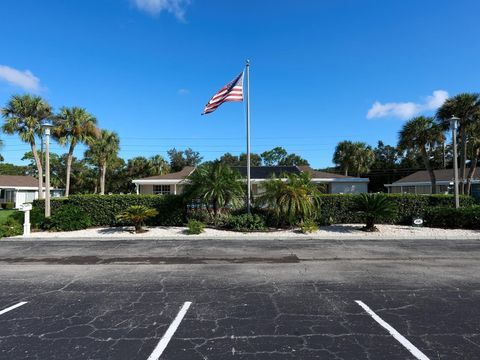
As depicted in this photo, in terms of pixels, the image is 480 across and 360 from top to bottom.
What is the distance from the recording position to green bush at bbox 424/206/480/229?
1390 cm

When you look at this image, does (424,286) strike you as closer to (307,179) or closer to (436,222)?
(307,179)

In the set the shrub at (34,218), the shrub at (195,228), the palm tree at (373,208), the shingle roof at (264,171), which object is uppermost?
the shingle roof at (264,171)

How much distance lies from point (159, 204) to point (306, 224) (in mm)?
6982

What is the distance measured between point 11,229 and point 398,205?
55.9 ft

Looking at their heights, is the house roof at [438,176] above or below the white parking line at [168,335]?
above

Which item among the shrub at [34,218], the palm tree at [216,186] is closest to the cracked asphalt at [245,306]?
the shrub at [34,218]

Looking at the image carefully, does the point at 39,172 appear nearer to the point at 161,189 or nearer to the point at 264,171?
the point at 161,189

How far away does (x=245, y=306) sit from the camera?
5094 mm

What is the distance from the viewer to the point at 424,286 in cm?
613

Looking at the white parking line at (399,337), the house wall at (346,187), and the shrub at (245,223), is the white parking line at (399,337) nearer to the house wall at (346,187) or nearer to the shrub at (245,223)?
the shrub at (245,223)

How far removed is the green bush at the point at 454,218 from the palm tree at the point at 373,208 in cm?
219

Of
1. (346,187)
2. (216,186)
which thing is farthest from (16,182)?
(346,187)

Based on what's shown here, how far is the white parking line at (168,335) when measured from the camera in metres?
3.57

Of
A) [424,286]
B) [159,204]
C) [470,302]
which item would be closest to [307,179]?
[159,204]
